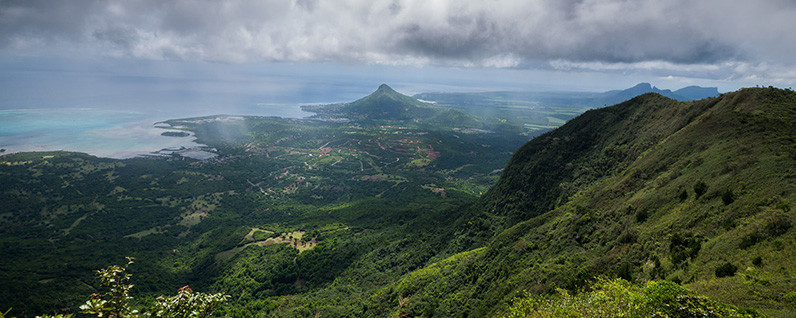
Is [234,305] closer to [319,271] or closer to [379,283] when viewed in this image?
[319,271]

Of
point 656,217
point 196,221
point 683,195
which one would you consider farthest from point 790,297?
point 196,221

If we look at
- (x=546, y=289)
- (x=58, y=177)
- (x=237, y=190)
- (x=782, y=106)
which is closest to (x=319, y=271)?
(x=546, y=289)

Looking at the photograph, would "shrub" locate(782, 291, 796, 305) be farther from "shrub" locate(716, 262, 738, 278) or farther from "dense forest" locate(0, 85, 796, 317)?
"shrub" locate(716, 262, 738, 278)

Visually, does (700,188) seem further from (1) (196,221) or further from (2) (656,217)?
(1) (196,221)

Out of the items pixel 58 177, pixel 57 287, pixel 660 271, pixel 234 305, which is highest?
pixel 660 271

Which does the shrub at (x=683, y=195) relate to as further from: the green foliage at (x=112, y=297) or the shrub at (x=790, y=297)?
the green foliage at (x=112, y=297)

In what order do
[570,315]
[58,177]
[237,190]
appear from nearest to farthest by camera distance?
[570,315] < [58,177] < [237,190]
